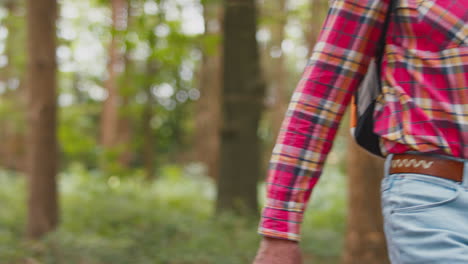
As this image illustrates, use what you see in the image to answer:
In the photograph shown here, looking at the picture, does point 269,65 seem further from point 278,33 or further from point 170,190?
point 170,190

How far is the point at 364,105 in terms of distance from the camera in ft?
5.53

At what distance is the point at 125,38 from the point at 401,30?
8900 millimetres

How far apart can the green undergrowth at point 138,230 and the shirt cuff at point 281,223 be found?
192 inches

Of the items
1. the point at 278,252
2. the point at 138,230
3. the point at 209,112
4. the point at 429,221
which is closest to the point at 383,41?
the point at 429,221

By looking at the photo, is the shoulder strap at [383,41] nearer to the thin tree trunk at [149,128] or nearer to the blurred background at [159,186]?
the blurred background at [159,186]

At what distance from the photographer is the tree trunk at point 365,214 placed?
22.0ft

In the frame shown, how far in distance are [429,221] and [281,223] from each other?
37cm

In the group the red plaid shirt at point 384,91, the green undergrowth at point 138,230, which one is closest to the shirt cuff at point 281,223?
the red plaid shirt at point 384,91

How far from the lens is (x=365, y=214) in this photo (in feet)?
22.3

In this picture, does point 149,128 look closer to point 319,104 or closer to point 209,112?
point 209,112

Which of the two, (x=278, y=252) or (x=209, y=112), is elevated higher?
(x=278, y=252)

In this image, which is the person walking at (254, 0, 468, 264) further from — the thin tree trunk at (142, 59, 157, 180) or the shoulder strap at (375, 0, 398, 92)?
the thin tree trunk at (142, 59, 157, 180)

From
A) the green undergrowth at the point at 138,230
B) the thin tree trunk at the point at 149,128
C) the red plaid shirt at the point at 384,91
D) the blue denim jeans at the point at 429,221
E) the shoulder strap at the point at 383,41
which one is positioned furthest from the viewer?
the thin tree trunk at the point at 149,128

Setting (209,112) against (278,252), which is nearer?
(278,252)
